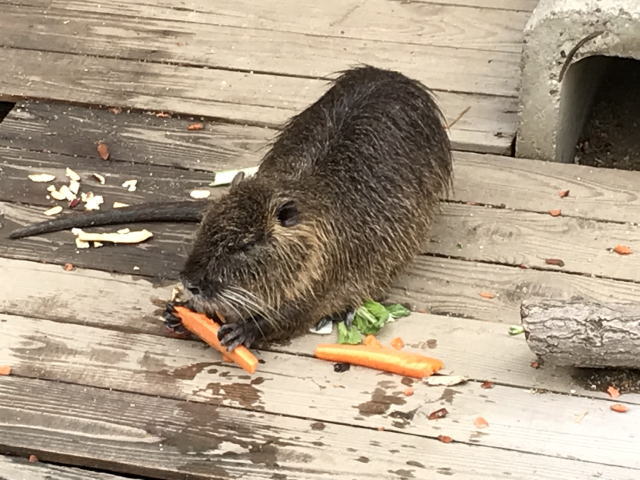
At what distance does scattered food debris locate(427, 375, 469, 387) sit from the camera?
2963 millimetres

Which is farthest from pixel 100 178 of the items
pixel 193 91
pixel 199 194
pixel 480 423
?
pixel 480 423

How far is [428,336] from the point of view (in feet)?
10.3

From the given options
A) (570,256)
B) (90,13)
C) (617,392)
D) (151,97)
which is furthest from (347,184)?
(90,13)

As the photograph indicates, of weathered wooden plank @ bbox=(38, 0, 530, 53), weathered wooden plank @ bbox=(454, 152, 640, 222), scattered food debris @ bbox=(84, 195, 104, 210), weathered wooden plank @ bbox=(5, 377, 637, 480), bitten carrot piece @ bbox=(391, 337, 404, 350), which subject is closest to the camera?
weathered wooden plank @ bbox=(5, 377, 637, 480)

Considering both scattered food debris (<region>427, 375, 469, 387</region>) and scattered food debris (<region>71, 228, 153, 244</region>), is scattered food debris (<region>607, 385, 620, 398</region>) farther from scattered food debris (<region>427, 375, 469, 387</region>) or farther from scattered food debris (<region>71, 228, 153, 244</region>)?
scattered food debris (<region>71, 228, 153, 244</region>)

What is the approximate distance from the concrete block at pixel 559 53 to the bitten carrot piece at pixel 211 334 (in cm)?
134

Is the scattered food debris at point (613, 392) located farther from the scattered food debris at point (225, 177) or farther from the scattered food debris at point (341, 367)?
the scattered food debris at point (225, 177)

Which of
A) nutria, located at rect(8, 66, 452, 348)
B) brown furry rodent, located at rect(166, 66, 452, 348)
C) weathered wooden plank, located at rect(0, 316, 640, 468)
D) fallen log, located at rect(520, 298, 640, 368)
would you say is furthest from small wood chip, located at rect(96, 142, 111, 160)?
fallen log, located at rect(520, 298, 640, 368)

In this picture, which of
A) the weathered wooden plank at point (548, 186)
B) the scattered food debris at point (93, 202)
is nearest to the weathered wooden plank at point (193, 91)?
the weathered wooden plank at point (548, 186)

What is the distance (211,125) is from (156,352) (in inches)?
47.0

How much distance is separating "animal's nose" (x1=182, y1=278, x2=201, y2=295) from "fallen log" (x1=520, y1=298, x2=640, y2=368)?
2.73 feet

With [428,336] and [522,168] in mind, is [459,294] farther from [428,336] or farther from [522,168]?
[522,168]

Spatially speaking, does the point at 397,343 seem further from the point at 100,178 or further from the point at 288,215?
the point at 100,178

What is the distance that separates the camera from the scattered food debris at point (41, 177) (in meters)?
3.81
